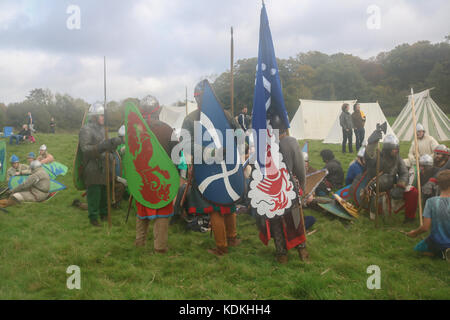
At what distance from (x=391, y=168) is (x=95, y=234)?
14.5ft

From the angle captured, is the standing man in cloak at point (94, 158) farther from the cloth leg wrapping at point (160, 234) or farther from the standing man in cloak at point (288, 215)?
the standing man in cloak at point (288, 215)

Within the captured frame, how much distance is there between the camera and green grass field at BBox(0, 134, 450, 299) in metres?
2.90

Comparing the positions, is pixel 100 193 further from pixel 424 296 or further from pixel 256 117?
pixel 424 296

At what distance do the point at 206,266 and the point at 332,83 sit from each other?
3197 cm

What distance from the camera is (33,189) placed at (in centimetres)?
669

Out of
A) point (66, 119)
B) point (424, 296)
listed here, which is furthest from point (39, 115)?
point (424, 296)

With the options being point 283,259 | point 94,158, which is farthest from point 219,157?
point 94,158

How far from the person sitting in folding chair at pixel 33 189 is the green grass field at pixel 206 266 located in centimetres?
151

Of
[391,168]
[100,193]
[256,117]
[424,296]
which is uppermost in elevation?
[256,117]

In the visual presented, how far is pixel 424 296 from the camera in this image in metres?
2.83

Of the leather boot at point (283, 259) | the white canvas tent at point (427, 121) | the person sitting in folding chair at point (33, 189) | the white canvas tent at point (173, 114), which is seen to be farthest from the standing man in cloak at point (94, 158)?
the white canvas tent at point (173, 114)

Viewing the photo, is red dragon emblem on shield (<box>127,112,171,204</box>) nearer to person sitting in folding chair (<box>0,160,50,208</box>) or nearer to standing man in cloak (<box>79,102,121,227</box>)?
standing man in cloak (<box>79,102,121,227</box>)

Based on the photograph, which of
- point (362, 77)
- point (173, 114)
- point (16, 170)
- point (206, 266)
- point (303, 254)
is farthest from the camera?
point (362, 77)

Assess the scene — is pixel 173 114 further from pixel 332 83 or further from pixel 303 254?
pixel 332 83
